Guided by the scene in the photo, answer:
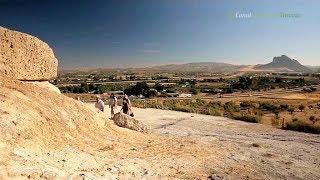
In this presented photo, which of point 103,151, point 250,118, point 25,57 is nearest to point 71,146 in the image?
point 103,151

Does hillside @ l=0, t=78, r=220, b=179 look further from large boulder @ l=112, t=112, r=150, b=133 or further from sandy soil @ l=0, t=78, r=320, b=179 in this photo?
large boulder @ l=112, t=112, r=150, b=133

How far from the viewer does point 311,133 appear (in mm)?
24891

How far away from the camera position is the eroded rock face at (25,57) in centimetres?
1564

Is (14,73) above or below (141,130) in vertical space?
above

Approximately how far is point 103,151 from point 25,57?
5.40 meters

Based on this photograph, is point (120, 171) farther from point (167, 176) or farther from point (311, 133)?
point (311, 133)

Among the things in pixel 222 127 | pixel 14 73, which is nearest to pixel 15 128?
pixel 14 73

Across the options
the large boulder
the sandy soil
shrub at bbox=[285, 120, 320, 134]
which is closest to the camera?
the sandy soil

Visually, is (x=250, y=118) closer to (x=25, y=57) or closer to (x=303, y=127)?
(x=303, y=127)

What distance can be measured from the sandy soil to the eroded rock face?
1205 millimetres

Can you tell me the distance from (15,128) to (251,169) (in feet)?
24.9

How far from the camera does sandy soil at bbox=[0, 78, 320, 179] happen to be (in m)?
10.9

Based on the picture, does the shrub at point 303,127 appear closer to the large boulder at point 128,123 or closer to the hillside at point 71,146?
the hillside at point 71,146

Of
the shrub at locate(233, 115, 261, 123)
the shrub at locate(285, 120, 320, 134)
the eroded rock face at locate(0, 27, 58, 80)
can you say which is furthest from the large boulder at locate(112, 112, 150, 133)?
the shrub at locate(233, 115, 261, 123)
